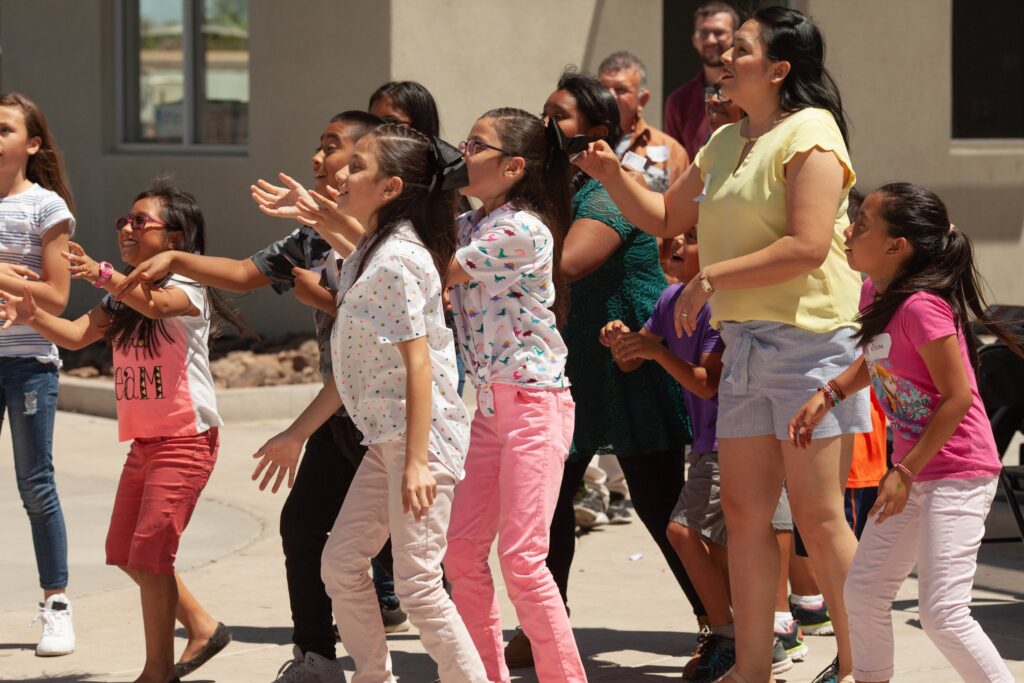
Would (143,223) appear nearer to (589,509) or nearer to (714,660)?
(714,660)

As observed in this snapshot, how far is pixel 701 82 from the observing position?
29.1ft

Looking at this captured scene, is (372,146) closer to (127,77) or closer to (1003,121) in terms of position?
(127,77)

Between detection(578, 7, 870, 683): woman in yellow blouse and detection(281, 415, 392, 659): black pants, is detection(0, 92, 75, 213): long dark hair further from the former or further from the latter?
detection(578, 7, 870, 683): woman in yellow blouse

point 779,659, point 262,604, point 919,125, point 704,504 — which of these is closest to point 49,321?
point 262,604

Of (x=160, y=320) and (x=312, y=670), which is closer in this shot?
(x=312, y=670)

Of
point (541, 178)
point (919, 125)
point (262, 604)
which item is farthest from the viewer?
point (919, 125)

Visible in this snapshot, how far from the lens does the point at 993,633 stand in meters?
5.78

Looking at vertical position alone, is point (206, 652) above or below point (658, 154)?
below

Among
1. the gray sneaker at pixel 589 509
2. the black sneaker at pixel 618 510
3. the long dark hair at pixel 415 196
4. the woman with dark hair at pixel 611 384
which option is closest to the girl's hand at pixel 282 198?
the long dark hair at pixel 415 196

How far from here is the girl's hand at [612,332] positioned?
17.1ft

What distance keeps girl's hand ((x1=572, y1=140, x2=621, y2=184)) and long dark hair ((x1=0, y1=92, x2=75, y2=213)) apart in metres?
1.98

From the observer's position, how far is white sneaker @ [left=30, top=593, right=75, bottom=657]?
559 centimetres

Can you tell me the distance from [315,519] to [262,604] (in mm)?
1282

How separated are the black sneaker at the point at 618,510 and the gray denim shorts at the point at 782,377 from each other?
3020mm
